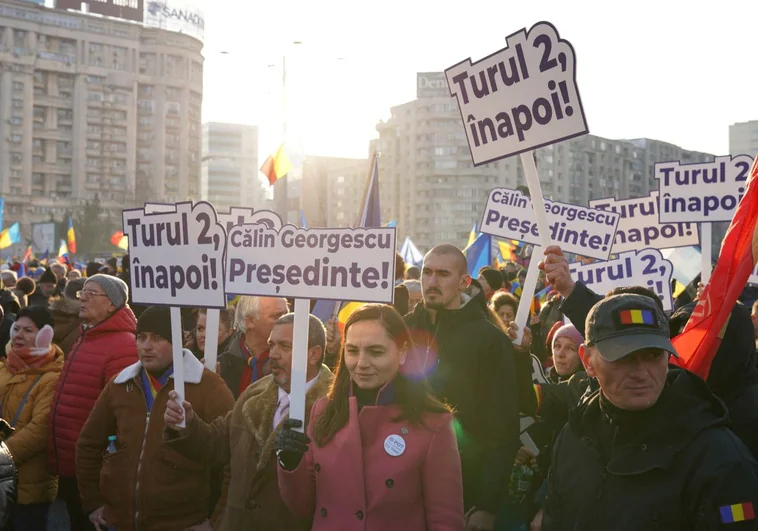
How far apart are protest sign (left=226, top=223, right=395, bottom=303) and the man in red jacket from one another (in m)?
1.45

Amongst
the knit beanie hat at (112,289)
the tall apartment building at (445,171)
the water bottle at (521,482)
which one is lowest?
the water bottle at (521,482)

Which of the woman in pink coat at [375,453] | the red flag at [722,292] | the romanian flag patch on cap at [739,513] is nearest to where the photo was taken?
the romanian flag patch on cap at [739,513]

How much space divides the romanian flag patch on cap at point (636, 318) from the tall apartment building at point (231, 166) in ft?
575

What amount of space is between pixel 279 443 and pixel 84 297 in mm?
2889

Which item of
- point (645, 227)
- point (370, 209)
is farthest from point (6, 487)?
point (645, 227)

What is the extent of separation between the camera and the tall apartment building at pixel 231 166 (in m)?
179

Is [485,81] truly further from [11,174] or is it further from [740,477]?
[11,174]

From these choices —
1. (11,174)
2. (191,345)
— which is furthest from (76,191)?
(191,345)

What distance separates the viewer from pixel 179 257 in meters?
4.62

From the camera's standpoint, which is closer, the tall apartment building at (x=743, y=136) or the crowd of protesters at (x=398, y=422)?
the crowd of protesters at (x=398, y=422)

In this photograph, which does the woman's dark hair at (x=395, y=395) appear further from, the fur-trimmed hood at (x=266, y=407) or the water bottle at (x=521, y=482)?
the water bottle at (x=521, y=482)

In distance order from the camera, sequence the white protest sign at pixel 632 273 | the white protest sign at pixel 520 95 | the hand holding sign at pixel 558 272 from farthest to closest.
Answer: the white protest sign at pixel 632 273 < the white protest sign at pixel 520 95 < the hand holding sign at pixel 558 272

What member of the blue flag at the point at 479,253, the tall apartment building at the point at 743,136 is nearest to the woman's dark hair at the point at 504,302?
the blue flag at the point at 479,253

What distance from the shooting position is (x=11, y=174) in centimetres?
8444
